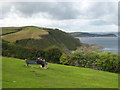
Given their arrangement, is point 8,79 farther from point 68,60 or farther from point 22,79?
point 68,60

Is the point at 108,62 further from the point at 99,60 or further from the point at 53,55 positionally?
the point at 53,55

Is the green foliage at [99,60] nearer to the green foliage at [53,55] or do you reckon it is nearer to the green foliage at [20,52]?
the green foliage at [53,55]

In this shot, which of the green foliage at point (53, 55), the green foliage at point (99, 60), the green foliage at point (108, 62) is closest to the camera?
the green foliage at point (108, 62)

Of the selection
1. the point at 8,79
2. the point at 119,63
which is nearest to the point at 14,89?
the point at 8,79

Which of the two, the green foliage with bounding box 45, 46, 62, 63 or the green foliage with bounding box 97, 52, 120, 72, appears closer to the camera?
the green foliage with bounding box 97, 52, 120, 72

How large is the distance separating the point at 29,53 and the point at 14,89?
3139 cm

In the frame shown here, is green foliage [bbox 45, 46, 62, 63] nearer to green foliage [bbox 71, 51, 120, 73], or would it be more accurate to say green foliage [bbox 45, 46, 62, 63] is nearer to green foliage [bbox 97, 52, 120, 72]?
green foliage [bbox 71, 51, 120, 73]

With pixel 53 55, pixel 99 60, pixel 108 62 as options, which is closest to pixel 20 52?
pixel 53 55

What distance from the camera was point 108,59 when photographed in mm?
26219

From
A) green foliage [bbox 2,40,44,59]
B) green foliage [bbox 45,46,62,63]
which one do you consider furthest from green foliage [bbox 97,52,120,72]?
green foliage [bbox 2,40,44,59]

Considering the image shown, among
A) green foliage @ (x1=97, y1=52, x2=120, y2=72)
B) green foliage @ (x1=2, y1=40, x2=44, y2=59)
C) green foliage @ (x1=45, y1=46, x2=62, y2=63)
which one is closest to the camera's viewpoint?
green foliage @ (x1=97, y1=52, x2=120, y2=72)

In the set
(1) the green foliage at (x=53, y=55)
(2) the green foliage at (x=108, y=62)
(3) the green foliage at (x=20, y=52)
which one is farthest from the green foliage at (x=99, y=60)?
(3) the green foliage at (x=20, y=52)

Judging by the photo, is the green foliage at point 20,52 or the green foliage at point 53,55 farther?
the green foliage at point 20,52

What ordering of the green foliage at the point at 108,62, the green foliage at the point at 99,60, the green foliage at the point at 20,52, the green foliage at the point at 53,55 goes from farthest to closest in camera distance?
the green foliage at the point at 20,52 < the green foliage at the point at 53,55 < the green foliage at the point at 99,60 < the green foliage at the point at 108,62
